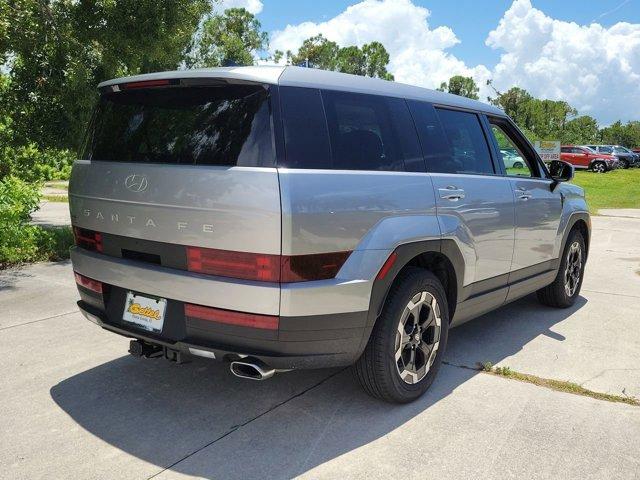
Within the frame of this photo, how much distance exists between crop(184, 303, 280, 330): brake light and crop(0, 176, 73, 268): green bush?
5.10m

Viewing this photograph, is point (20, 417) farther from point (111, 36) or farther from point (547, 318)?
point (111, 36)

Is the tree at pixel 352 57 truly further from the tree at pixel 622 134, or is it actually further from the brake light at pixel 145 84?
the brake light at pixel 145 84

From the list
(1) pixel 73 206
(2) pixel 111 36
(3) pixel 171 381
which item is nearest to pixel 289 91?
(1) pixel 73 206

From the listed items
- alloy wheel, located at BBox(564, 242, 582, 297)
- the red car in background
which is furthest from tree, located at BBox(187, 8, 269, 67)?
alloy wheel, located at BBox(564, 242, 582, 297)

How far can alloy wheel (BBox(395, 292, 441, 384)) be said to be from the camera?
3.47 m

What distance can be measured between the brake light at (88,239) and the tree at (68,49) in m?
4.92

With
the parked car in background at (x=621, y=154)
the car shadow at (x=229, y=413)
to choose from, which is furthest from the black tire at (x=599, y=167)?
the car shadow at (x=229, y=413)

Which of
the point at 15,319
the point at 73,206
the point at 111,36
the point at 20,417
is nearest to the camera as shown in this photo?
the point at 20,417

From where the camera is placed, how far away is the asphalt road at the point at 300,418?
2.88 metres

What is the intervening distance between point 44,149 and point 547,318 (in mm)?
7135

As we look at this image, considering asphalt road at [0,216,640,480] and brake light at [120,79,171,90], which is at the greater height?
brake light at [120,79,171,90]

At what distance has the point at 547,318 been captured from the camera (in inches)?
221

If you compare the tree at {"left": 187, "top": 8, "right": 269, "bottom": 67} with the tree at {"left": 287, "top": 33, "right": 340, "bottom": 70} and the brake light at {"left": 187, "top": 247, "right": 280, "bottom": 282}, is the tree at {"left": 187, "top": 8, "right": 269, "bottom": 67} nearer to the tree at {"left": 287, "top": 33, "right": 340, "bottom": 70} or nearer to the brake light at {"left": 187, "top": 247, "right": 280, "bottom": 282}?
the tree at {"left": 287, "top": 33, "right": 340, "bottom": 70}

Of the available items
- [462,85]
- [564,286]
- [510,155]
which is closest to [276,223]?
[510,155]
